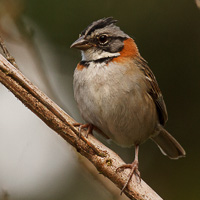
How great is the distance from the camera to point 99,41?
17.2 feet

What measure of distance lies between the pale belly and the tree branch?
49 centimetres

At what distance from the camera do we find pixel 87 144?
4535 millimetres

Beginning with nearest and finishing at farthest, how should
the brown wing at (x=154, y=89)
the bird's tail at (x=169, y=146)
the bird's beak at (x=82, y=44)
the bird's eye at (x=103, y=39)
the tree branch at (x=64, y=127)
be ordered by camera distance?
the tree branch at (x=64, y=127), the bird's beak at (x=82, y=44), the bird's eye at (x=103, y=39), the brown wing at (x=154, y=89), the bird's tail at (x=169, y=146)

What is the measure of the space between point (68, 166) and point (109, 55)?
1576mm

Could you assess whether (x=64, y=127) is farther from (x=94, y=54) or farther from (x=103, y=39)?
(x=103, y=39)

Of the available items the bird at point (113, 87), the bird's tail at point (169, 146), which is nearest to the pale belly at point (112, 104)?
the bird at point (113, 87)

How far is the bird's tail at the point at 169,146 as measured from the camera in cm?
613

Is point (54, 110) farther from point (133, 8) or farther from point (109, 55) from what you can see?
point (133, 8)

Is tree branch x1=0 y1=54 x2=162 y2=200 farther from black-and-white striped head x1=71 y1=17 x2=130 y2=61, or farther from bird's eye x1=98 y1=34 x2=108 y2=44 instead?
bird's eye x1=98 y1=34 x2=108 y2=44

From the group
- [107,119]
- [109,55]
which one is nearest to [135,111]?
[107,119]

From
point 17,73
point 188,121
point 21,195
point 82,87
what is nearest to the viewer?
point 17,73

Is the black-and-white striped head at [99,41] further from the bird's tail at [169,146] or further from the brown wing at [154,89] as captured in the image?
the bird's tail at [169,146]

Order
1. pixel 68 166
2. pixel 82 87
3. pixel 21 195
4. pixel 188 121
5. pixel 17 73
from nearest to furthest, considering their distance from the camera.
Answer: pixel 17 73, pixel 82 87, pixel 21 195, pixel 68 166, pixel 188 121

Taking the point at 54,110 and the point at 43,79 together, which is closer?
the point at 54,110
